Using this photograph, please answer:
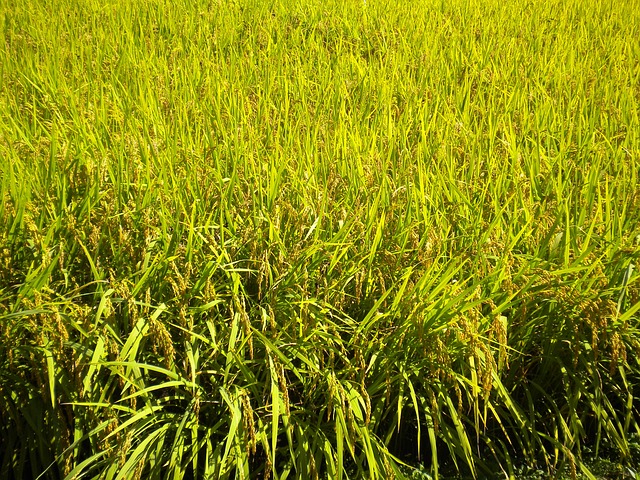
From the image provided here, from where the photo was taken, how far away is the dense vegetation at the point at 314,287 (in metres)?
1.64

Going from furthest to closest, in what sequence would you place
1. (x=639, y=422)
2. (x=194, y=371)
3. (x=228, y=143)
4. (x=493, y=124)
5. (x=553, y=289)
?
(x=493, y=124) → (x=228, y=143) → (x=639, y=422) → (x=553, y=289) → (x=194, y=371)

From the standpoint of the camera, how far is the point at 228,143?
2.45 m

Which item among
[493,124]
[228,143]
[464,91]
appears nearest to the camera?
[228,143]

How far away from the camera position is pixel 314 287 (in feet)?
6.33

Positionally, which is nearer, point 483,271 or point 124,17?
A: point 483,271

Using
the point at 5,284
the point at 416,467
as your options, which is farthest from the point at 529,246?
the point at 5,284

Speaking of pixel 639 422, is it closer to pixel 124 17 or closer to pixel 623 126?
pixel 623 126

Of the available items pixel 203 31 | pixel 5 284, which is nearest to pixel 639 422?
pixel 5 284

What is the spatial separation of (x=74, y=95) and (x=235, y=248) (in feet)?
4.70

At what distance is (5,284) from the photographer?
6.11 ft

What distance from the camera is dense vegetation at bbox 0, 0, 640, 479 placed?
1.64 meters

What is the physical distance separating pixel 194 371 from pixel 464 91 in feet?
7.07

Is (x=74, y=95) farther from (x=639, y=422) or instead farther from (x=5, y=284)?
(x=639, y=422)

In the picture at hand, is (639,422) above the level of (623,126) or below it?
below
